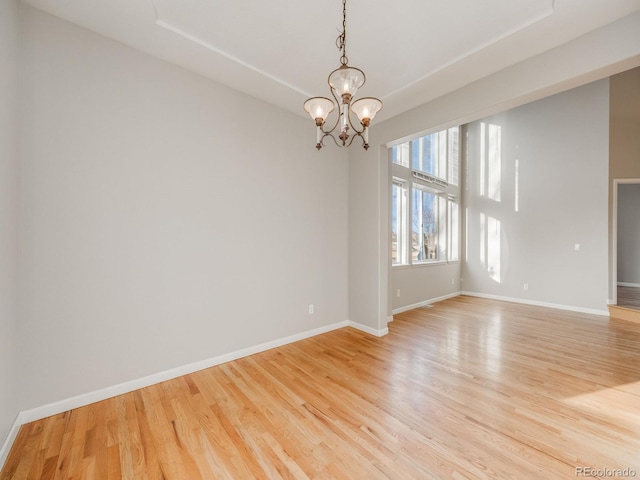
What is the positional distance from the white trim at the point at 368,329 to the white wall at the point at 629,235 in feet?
25.2

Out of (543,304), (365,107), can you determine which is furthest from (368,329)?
(543,304)

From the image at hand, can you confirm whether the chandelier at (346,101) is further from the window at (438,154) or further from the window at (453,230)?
the window at (453,230)

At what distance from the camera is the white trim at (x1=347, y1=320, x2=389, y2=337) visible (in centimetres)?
371

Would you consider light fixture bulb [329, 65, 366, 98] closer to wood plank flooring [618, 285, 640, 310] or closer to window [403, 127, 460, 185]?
window [403, 127, 460, 185]

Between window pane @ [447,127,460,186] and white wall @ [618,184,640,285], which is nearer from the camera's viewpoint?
window pane @ [447,127,460,186]

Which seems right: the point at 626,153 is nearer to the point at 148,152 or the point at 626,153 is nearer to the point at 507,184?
the point at 507,184

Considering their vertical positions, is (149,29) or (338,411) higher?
(149,29)

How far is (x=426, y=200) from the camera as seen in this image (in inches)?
232

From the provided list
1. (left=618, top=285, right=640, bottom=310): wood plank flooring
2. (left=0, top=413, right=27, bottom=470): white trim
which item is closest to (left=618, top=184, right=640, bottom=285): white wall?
(left=618, top=285, right=640, bottom=310): wood plank flooring

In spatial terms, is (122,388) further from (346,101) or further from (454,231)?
(454,231)

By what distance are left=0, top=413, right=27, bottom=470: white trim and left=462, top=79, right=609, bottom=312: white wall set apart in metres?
7.51

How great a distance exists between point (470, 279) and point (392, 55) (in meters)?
5.75

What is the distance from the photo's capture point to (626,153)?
4617 millimetres

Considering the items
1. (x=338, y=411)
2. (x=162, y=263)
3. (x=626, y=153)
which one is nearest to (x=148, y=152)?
(x=162, y=263)
